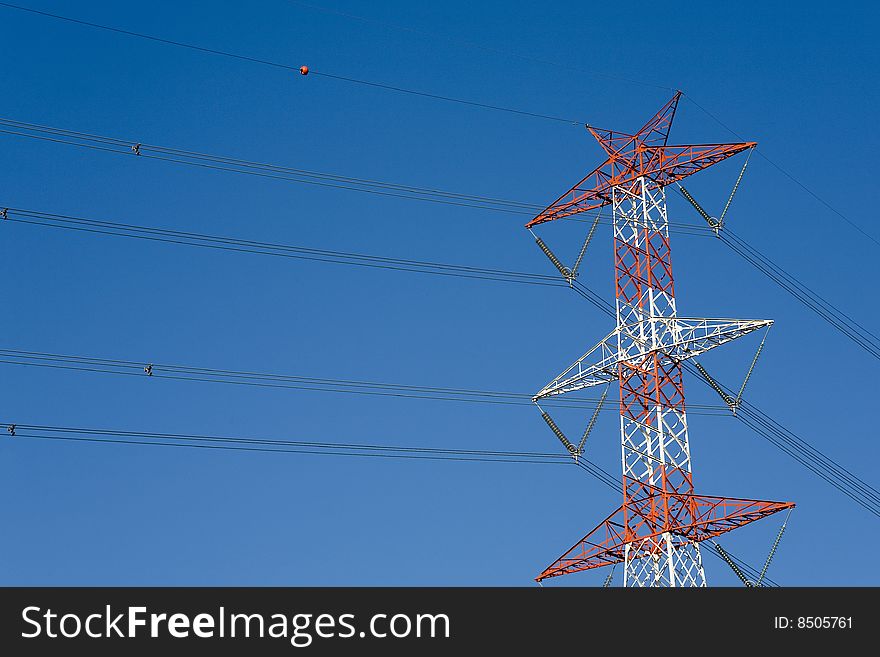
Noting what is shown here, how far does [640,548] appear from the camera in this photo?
5100cm

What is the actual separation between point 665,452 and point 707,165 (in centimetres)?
1129

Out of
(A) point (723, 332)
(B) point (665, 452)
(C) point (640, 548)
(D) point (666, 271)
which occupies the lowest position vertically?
(C) point (640, 548)

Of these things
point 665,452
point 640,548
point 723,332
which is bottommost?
point 640,548
